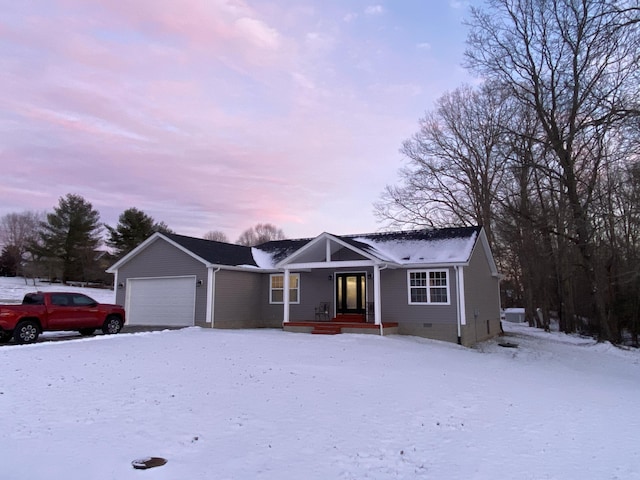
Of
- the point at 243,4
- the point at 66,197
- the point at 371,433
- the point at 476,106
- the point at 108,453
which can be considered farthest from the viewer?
the point at 66,197

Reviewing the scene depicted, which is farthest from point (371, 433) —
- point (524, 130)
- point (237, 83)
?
point (524, 130)

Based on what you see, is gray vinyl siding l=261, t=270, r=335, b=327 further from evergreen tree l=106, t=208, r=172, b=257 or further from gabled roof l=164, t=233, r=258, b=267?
evergreen tree l=106, t=208, r=172, b=257

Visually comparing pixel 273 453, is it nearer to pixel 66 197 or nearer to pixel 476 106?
pixel 476 106

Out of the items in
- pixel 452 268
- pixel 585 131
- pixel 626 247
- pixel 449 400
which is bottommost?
pixel 449 400

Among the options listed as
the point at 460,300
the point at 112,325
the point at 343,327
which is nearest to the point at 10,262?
the point at 112,325

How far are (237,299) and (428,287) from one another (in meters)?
8.32

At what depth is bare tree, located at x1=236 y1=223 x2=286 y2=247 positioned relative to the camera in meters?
77.3

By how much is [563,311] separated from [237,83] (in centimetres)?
2821

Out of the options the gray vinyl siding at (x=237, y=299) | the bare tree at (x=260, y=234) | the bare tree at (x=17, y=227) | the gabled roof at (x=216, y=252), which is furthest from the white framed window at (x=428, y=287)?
the bare tree at (x=260, y=234)

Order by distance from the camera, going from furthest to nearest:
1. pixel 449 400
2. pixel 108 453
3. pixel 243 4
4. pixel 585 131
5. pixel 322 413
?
pixel 585 131, pixel 243 4, pixel 449 400, pixel 322 413, pixel 108 453

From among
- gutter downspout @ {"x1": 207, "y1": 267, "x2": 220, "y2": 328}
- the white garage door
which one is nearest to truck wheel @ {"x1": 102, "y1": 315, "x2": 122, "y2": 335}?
the white garage door

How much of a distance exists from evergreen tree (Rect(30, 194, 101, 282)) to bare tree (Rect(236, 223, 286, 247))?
31.1 metres

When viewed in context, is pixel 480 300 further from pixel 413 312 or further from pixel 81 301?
pixel 81 301

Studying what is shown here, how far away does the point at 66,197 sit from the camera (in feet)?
156
